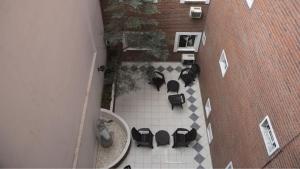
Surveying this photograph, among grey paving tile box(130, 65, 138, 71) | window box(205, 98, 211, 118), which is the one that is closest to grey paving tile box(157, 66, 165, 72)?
grey paving tile box(130, 65, 138, 71)

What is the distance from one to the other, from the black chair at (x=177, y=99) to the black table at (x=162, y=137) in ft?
4.12

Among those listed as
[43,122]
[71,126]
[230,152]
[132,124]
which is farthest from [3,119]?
[132,124]

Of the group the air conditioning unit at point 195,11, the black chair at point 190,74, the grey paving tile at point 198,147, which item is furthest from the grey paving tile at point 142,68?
the grey paving tile at point 198,147

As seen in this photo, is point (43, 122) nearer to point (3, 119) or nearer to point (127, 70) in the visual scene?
point (3, 119)

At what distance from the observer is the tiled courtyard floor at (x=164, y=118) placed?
11.2 meters

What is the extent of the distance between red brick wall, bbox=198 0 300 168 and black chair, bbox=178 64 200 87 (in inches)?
74.8

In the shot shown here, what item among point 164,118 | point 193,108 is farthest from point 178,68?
point 164,118

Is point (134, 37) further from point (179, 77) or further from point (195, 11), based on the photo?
point (179, 77)

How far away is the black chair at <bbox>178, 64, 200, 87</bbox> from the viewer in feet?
43.1

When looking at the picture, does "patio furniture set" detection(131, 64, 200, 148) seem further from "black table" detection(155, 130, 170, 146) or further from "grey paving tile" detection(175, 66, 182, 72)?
"grey paving tile" detection(175, 66, 182, 72)

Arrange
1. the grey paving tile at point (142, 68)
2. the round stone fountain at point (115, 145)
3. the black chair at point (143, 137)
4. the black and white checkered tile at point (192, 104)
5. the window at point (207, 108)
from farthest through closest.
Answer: the grey paving tile at point (142, 68) < the window at point (207, 108) < the black and white checkered tile at point (192, 104) < the black chair at point (143, 137) < the round stone fountain at point (115, 145)

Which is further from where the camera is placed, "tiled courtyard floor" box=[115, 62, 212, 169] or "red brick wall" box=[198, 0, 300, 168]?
"tiled courtyard floor" box=[115, 62, 212, 169]

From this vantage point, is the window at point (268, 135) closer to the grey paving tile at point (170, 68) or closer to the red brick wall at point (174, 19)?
the red brick wall at point (174, 19)

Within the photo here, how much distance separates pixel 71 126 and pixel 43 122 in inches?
75.3
